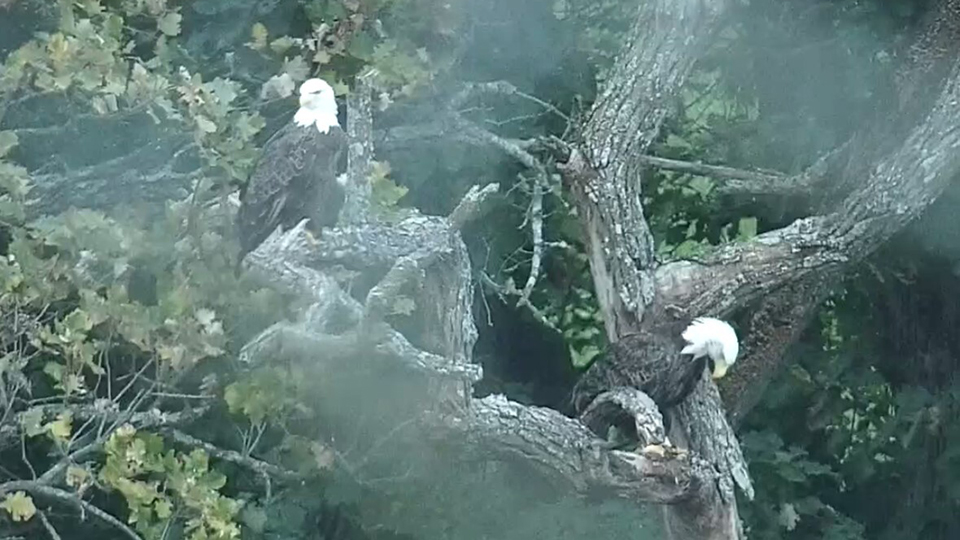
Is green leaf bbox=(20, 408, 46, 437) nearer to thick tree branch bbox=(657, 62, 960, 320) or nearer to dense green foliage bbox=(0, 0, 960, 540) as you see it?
dense green foliage bbox=(0, 0, 960, 540)

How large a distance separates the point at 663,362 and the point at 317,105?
117cm

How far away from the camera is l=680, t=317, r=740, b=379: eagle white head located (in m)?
5.20

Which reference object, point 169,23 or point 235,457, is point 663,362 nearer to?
point 235,457

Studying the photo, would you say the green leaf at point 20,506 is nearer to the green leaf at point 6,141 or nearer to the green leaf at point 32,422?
the green leaf at point 32,422

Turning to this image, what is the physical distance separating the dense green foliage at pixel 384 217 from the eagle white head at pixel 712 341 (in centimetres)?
82

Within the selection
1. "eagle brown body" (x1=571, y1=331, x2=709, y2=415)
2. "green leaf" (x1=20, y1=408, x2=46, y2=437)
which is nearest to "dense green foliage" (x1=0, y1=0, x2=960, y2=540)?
"green leaf" (x1=20, y1=408, x2=46, y2=437)

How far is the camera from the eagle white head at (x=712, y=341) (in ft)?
17.0

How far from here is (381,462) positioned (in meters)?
5.59

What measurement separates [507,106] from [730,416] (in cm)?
128

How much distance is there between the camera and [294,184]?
Result: 4949mm

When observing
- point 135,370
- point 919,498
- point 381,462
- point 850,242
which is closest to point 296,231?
point 135,370

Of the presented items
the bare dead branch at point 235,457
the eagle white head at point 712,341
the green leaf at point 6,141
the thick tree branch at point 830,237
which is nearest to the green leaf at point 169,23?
the green leaf at point 6,141

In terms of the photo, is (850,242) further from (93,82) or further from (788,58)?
(93,82)

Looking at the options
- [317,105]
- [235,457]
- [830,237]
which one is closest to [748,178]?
[830,237]
